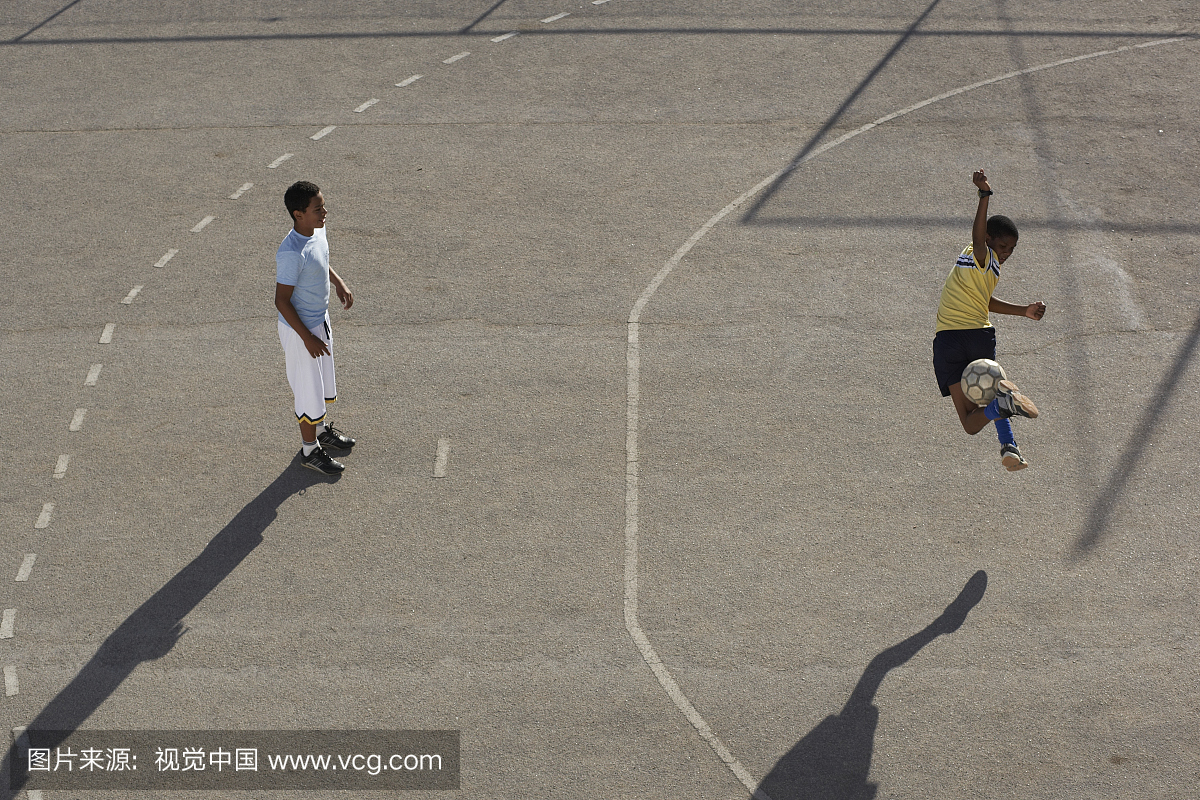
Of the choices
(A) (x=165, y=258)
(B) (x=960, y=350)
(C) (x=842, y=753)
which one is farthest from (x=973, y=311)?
(A) (x=165, y=258)

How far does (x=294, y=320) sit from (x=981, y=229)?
5.22 metres

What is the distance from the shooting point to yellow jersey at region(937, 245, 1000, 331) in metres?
8.20

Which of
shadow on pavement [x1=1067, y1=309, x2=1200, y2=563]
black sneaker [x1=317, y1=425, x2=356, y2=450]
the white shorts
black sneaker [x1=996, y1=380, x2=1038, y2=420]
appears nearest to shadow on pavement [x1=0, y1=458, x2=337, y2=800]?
black sneaker [x1=317, y1=425, x2=356, y2=450]

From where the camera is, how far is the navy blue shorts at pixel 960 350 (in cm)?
828

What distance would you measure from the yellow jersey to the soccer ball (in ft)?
1.66

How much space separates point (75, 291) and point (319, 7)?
7742 millimetres

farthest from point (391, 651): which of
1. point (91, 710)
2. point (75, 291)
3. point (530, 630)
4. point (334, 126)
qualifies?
point (334, 126)

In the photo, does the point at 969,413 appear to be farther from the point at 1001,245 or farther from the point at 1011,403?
the point at 1001,245

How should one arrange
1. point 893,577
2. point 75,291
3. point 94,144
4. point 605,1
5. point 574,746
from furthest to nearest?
point 605,1 → point 94,144 → point 75,291 → point 893,577 → point 574,746

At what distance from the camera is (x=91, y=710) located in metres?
7.03

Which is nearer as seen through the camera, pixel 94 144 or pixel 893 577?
pixel 893 577

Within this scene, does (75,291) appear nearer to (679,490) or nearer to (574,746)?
(679,490)

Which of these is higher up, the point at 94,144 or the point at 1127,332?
the point at 94,144

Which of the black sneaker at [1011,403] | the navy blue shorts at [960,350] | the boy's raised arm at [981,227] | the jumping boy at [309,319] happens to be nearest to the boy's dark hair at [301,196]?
the jumping boy at [309,319]
